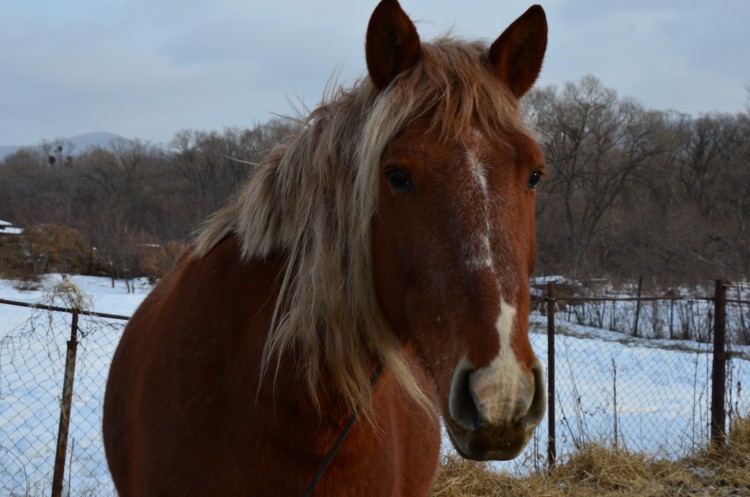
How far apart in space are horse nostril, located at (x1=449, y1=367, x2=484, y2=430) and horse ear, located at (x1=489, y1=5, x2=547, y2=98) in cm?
97

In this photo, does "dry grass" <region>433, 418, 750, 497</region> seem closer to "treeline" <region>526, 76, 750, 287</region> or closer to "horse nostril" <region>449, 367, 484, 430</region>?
"horse nostril" <region>449, 367, 484, 430</region>

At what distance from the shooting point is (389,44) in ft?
5.47

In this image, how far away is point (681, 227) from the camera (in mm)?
25641

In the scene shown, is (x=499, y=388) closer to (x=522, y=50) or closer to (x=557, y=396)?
(x=522, y=50)

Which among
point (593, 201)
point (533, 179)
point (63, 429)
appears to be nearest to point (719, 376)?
point (533, 179)

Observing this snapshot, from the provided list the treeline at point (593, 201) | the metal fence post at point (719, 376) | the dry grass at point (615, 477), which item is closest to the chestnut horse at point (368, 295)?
the dry grass at point (615, 477)

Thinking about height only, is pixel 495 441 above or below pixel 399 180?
below

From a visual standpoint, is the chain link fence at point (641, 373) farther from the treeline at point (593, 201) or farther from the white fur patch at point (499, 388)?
the treeline at point (593, 201)

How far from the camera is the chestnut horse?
1.29 metres

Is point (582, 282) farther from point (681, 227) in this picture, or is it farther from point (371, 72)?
point (371, 72)

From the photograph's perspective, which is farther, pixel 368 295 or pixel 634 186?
pixel 634 186

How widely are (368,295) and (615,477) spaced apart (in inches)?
186

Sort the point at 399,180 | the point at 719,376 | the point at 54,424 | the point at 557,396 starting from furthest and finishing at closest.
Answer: the point at 557,396 < the point at 54,424 < the point at 719,376 < the point at 399,180

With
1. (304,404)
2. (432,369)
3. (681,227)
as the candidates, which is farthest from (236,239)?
(681,227)
